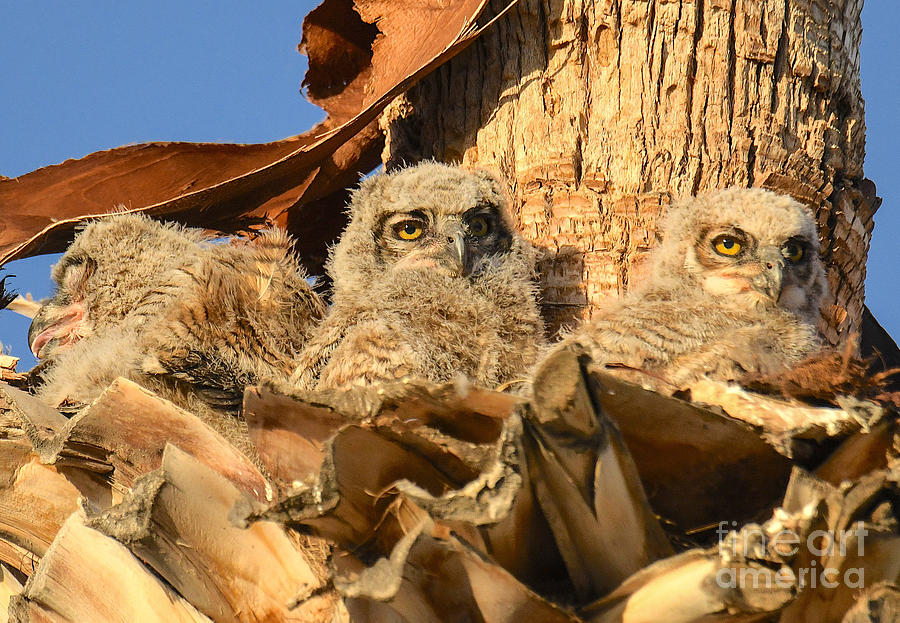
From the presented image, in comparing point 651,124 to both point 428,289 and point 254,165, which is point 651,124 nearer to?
point 428,289

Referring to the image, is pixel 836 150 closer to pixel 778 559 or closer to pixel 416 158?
pixel 416 158

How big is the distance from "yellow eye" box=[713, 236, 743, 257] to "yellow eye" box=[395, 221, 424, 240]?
1.11 meters

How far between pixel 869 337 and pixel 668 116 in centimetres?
127

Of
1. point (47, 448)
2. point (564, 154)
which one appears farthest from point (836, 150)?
point (47, 448)

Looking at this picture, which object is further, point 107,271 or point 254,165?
point 107,271

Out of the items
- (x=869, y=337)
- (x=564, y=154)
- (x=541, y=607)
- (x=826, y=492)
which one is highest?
(x=564, y=154)

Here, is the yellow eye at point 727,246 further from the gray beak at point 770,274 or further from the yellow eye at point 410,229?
the yellow eye at point 410,229

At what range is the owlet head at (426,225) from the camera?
3.74 m

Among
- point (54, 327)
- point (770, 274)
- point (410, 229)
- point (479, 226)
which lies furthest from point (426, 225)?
point (54, 327)

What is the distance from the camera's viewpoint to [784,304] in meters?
3.69

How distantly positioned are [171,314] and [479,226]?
1171mm

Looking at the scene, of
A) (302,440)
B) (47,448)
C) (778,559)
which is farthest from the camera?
(47,448)

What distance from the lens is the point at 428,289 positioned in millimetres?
3613

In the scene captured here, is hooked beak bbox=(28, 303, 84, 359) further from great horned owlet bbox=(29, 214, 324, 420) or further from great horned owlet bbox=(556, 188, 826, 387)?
great horned owlet bbox=(556, 188, 826, 387)
